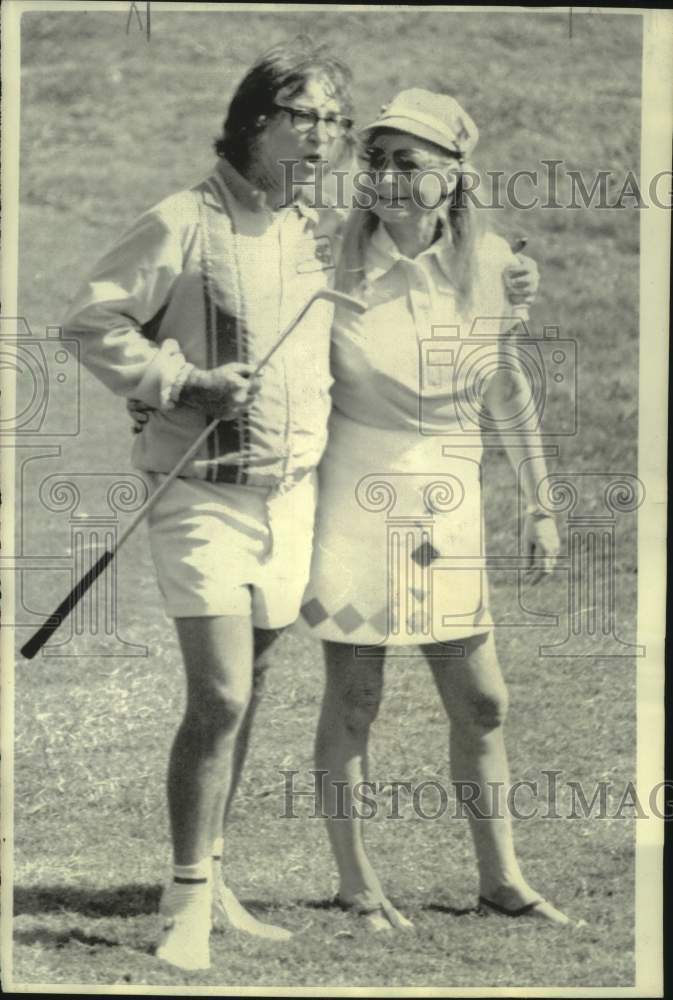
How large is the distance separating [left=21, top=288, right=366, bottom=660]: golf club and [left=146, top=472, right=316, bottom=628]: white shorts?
0.11 ft

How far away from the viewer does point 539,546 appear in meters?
5.73

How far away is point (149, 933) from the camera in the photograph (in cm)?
562

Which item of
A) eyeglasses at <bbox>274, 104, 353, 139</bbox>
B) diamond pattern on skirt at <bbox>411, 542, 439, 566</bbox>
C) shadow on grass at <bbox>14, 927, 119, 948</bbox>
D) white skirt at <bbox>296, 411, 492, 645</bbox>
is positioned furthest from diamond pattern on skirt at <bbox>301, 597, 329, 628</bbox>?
eyeglasses at <bbox>274, 104, 353, 139</bbox>

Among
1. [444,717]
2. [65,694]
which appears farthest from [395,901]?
[65,694]

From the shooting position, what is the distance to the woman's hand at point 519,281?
5.70m

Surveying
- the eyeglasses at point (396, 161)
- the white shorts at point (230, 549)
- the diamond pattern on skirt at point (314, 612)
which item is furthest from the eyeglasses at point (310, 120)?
the diamond pattern on skirt at point (314, 612)

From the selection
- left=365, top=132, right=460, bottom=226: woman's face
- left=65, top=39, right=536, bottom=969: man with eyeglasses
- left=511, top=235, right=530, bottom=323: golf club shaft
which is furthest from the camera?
left=511, top=235, right=530, bottom=323: golf club shaft

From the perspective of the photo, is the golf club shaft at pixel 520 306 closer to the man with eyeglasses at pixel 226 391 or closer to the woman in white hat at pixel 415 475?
the woman in white hat at pixel 415 475

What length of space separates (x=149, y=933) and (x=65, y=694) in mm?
712

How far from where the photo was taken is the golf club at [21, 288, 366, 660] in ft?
18.1

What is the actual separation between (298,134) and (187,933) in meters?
2.24

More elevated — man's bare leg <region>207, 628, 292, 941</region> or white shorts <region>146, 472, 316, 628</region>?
white shorts <region>146, 472, 316, 628</region>

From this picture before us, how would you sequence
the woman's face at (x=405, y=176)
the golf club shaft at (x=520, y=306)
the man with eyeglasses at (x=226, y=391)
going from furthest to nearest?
the golf club shaft at (x=520, y=306) → the woman's face at (x=405, y=176) → the man with eyeglasses at (x=226, y=391)

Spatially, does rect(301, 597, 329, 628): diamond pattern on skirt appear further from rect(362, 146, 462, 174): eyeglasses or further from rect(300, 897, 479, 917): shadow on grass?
rect(362, 146, 462, 174): eyeglasses
